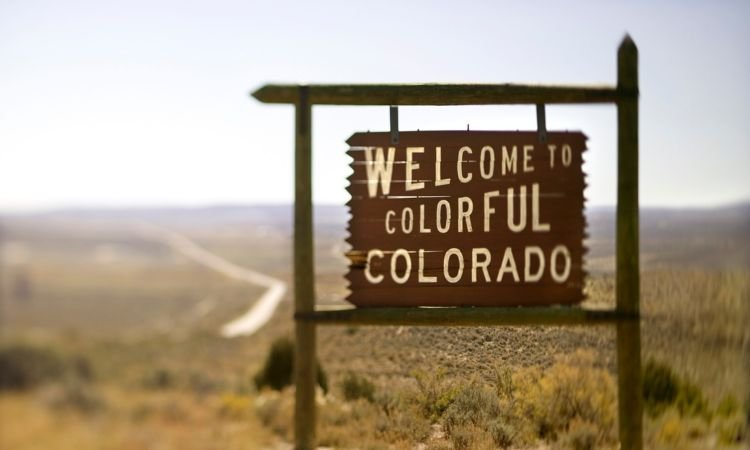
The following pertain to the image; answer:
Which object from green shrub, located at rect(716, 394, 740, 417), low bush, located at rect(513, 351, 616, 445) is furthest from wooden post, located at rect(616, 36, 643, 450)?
green shrub, located at rect(716, 394, 740, 417)

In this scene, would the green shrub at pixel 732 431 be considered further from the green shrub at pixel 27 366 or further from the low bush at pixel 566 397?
the green shrub at pixel 27 366

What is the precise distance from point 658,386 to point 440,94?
4028mm

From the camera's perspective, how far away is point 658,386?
7.64 metres

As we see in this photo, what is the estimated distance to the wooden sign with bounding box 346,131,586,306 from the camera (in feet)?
16.6

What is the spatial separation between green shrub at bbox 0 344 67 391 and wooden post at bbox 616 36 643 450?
959 cm

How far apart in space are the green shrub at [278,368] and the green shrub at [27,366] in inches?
133

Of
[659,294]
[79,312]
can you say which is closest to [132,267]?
[79,312]

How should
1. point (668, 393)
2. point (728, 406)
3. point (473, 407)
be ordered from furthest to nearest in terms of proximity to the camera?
point (728, 406) < point (668, 393) < point (473, 407)

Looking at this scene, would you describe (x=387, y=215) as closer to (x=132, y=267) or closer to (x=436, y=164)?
(x=436, y=164)

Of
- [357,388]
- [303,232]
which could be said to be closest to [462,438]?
[303,232]

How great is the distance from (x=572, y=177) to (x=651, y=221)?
9.06 meters

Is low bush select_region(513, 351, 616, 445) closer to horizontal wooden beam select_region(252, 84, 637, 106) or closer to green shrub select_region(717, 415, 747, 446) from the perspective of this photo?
green shrub select_region(717, 415, 747, 446)

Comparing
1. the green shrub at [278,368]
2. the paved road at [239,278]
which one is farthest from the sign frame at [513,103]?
the paved road at [239,278]

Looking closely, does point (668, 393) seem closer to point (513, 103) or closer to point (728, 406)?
point (728, 406)
